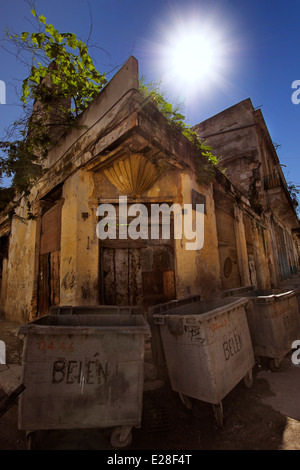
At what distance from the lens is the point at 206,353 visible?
7.84ft

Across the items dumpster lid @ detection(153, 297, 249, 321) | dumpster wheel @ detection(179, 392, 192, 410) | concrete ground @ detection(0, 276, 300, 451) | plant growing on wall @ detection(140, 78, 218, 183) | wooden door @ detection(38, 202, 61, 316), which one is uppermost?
plant growing on wall @ detection(140, 78, 218, 183)

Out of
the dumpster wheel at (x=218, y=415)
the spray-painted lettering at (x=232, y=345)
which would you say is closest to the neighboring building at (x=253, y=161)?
the spray-painted lettering at (x=232, y=345)

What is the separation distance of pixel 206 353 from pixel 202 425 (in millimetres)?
699

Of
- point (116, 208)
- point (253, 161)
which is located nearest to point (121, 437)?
point (116, 208)

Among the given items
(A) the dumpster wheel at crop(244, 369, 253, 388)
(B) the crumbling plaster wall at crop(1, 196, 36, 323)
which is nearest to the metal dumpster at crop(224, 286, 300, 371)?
(A) the dumpster wheel at crop(244, 369, 253, 388)

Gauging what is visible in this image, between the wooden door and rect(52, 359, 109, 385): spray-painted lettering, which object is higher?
the wooden door

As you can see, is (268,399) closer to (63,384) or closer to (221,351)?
(221,351)

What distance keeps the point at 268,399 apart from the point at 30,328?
2.84m

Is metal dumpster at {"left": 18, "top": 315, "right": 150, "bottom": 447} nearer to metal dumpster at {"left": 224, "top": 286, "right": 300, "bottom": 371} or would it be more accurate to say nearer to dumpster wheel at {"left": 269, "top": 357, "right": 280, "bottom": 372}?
metal dumpster at {"left": 224, "top": 286, "right": 300, "bottom": 371}

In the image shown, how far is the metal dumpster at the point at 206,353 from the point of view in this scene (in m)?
2.39

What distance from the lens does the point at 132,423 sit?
2008 mm

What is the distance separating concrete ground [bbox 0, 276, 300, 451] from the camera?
6.62ft

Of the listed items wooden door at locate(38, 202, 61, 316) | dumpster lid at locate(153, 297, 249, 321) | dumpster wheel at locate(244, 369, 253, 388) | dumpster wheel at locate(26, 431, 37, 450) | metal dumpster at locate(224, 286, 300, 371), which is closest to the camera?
dumpster wheel at locate(26, 431, 37, 450)

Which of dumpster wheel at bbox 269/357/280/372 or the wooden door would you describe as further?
the wooden door
